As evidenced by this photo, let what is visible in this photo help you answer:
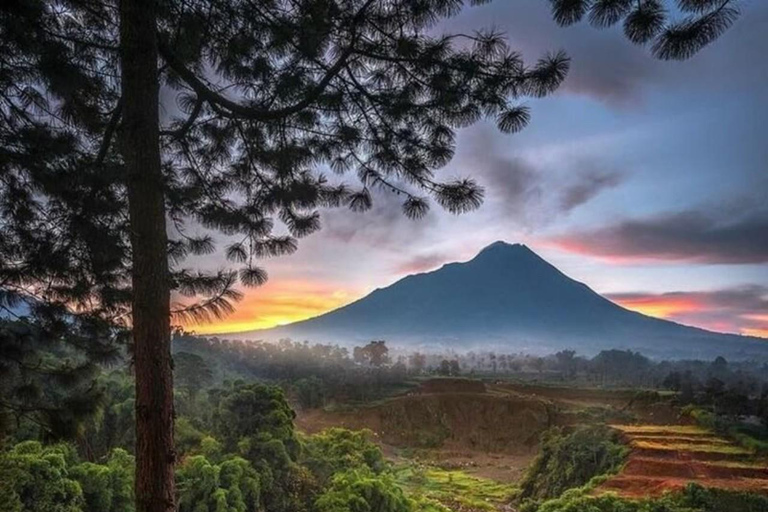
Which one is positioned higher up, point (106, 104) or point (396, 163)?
point (106, 104)

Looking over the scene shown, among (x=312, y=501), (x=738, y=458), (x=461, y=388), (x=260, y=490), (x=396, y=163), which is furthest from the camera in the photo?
(x=461, y=388)

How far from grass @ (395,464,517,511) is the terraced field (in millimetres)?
6280

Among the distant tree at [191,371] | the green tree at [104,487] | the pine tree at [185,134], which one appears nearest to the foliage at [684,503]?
the green tree at [104,487]

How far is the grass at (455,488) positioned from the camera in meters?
21.0

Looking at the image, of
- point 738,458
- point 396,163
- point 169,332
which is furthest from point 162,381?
point 738,458

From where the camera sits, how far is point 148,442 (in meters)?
2.46

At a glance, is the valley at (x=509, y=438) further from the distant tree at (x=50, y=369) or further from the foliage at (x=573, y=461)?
the distant tree at (x=50, y=369)

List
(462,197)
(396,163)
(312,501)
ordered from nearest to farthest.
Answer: (462,197), (396,163), (312,501)

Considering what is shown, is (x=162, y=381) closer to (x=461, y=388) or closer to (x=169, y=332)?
(x=169, y=332)

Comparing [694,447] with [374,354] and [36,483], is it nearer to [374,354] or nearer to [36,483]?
[36,483]

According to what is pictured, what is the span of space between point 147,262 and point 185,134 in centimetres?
182

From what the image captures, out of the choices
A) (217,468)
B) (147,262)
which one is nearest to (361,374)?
(217,468)

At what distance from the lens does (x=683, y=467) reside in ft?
52.2

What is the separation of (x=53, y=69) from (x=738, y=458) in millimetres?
21105
